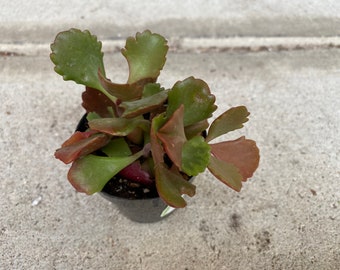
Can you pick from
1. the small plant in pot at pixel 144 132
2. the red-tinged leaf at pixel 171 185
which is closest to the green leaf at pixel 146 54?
the small plant in pot at pixel 144 132

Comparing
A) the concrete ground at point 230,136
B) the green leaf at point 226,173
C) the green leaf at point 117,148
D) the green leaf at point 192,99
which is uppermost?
the green leaf at point 192,99

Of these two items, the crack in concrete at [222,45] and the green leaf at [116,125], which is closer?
the green leaf at [116,125]

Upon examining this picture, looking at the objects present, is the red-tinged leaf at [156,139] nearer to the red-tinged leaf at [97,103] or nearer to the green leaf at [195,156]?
the green leaf at [195,156]

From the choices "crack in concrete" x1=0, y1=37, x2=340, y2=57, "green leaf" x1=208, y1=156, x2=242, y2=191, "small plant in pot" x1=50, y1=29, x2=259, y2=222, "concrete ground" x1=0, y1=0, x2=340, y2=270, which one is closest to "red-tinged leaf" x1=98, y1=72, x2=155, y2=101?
"small plant in pot" x1=50, y1=29, x2=259, y2=222

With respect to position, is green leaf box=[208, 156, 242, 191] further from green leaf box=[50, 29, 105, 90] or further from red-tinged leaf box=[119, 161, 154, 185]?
green leaf box=[50, 29, 105, 90]

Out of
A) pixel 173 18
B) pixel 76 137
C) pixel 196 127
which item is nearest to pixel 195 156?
pixel 196 127

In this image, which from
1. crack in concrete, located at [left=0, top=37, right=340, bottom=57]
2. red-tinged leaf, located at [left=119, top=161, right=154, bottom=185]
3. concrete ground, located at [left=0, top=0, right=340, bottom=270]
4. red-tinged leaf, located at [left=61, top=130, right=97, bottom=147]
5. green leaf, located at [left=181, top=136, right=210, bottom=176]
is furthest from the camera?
crack in concrete, located at [left=0, top=37, right=340, bottom=57]

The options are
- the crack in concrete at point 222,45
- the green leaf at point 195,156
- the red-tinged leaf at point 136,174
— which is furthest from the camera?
the crack in concrete at point 222,45

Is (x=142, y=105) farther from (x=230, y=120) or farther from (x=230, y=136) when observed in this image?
(x=230, y=136)

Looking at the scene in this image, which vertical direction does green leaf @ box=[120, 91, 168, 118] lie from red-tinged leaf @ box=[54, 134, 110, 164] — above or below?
above
